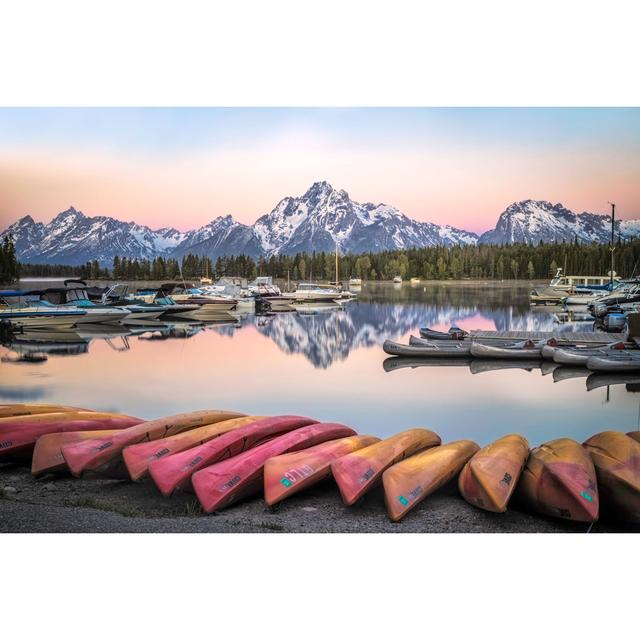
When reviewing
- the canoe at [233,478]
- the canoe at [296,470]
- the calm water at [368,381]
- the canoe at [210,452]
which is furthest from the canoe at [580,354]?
the canoe at [233,478]

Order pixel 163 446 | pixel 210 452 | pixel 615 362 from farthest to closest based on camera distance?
1. pixel 615 362
2. pixel 163 446
3. pixel 210 452

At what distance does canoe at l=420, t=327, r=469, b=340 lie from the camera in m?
8.96

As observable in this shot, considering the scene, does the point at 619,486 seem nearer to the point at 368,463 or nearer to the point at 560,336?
the point at 368,463

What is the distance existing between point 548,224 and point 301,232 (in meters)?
2.00

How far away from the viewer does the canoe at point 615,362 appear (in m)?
7.24

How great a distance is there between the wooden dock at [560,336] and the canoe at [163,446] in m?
4.04

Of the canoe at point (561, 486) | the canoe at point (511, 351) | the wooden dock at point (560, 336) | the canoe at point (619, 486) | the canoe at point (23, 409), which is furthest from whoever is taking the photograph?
the canoe at point (511, 351)

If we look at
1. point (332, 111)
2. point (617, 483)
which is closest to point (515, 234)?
point (332, 111)

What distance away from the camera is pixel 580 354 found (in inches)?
337

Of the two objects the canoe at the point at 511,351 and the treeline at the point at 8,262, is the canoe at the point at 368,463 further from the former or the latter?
the canoe at the point at 511,351

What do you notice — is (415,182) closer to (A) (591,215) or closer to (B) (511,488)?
(A) (591,215)

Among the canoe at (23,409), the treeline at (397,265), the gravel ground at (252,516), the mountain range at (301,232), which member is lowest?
the gravel ground at (252,516)

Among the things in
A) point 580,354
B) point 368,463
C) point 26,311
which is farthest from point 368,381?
point 26,311

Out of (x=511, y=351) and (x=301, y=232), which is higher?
(x=301, y=232)
